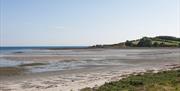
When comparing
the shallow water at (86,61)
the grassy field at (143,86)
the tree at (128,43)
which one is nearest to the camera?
the grassy field at (143,86)

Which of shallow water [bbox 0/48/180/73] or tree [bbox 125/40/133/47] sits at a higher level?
tree [bbox 125/40/133/47]

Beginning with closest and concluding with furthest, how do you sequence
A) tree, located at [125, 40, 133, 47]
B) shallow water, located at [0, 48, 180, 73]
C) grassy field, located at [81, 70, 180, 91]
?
grassy field, located at [81, 70, 180, 91] → shallow water, located at [0, 48, 180, 73] → tree, located at [125, 40, 133, 47]

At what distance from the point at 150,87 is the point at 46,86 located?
709 centimetres

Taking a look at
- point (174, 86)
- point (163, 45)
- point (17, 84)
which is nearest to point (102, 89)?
point (174, 86)

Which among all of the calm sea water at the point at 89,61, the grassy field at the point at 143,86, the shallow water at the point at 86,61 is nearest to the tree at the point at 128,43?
the calm sea water at the point at 89,61

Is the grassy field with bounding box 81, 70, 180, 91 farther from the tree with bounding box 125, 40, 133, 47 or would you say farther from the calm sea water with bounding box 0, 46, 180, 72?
the tree with bounding box 125, 40, 133, 47

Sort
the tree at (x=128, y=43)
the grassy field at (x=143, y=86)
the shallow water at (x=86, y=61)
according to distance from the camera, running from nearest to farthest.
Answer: the grassy field at (x=143, y=86) → the shallow water at (x=86, y=61) → the tree at (x=128, y=43)

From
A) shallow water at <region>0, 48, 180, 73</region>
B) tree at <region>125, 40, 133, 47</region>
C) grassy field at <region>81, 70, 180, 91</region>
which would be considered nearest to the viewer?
grassy field at <region>81, 70, 180, 91</region>

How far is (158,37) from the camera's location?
6176 inches

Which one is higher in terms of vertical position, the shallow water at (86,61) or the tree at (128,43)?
the tree at (128,43)

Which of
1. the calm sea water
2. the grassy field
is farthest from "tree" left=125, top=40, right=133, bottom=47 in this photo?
the grassy field

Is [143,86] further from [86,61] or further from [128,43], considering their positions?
[128,43]

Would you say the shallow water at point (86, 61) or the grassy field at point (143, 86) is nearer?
the grassy field at point (143, 86)

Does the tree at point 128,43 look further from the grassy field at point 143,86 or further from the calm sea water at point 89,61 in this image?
the grassy field at point 143,86
